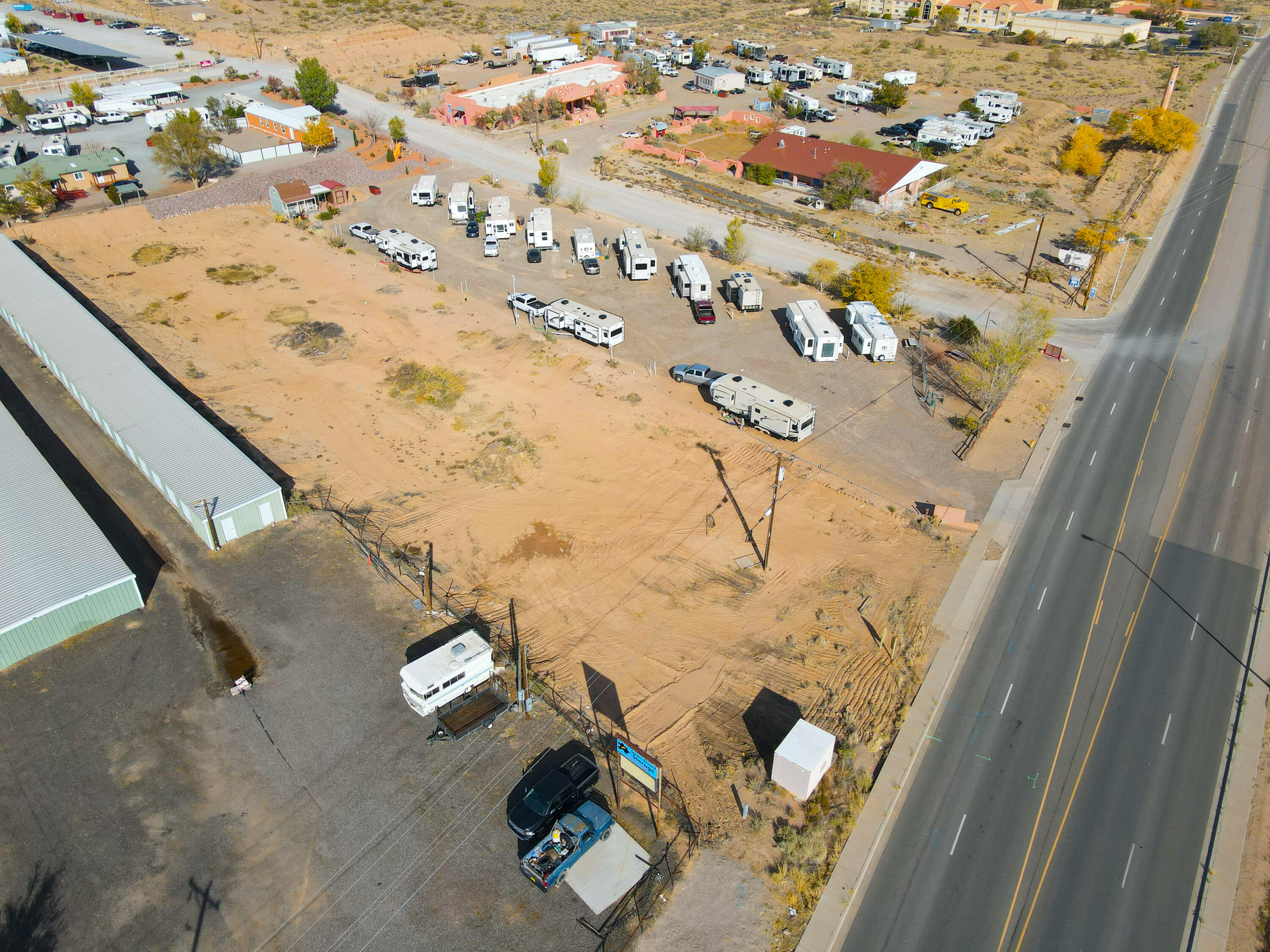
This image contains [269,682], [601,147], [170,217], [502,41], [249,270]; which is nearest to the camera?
[269,682]

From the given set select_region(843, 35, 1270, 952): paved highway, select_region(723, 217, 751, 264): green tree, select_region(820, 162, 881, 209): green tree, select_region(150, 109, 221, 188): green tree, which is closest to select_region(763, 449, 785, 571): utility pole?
select_region(843, 35, 1270, 952): paved highway

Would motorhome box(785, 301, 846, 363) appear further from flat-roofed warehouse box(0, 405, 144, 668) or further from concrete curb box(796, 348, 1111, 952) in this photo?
flat-roofed warehouse box(0, 405, 144, 668)

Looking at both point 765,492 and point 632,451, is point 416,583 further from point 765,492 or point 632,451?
point 765,492

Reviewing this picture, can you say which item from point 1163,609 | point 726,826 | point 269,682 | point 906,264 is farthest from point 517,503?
point 906,264

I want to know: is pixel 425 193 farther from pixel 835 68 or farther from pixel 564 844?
pixel 835 68

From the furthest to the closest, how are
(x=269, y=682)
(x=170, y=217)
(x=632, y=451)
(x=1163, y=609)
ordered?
(x=170, y=217) < (x=632, y=451) < (x=1163, y=609) < (x=269, y=682)

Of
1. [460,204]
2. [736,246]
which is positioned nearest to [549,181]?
[460,204]
